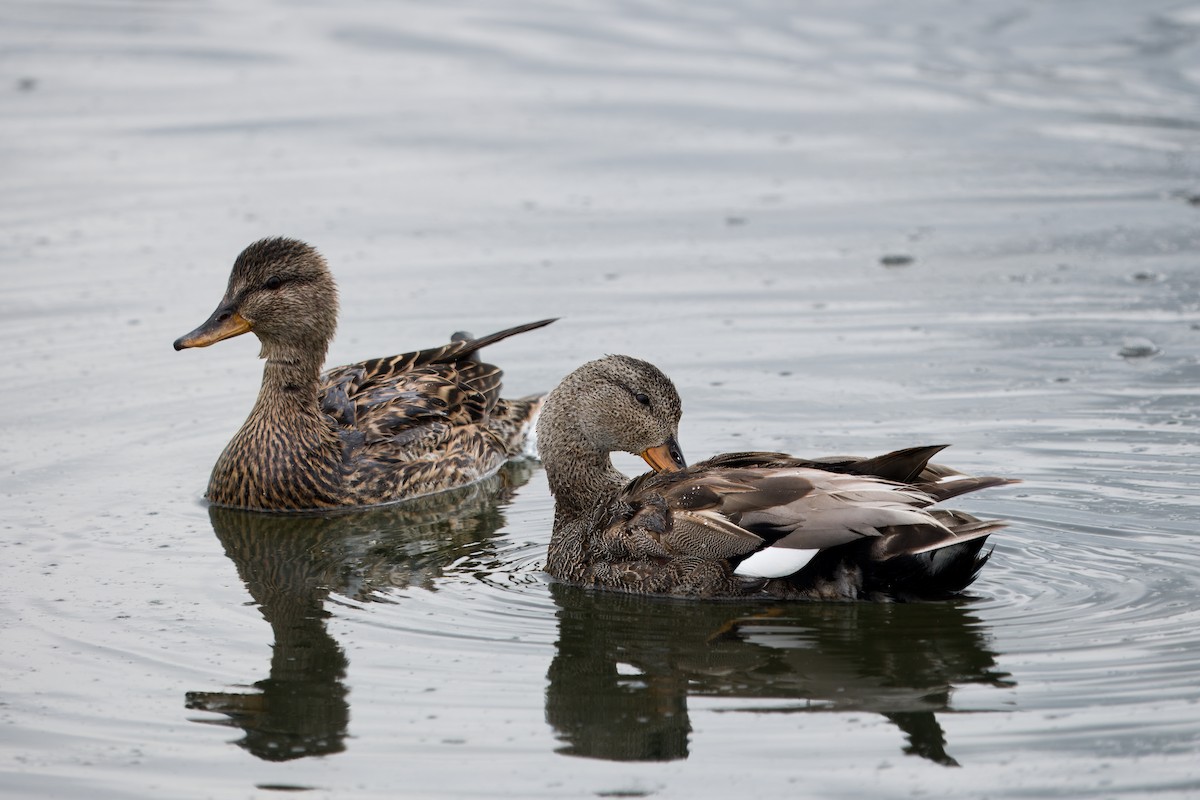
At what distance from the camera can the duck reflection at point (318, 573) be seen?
668 cm

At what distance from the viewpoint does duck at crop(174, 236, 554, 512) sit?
981 centimetres

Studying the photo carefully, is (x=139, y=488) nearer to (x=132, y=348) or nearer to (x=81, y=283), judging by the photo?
(x=132, y=348)

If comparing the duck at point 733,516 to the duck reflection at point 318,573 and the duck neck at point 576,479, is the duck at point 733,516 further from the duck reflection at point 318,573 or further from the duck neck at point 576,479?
the duck reflection at point 318,573

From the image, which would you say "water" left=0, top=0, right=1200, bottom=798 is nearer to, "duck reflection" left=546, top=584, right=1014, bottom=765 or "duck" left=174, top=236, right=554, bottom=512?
"duck reflection" left=546, top=584, right=1014, bottom=765

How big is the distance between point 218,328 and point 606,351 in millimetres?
2693

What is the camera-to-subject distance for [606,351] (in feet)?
37.6

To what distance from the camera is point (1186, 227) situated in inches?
521

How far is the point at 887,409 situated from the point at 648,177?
16.9ft

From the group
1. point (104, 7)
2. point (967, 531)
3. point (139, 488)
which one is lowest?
point (139, 488)

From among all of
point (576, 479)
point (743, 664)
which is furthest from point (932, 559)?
point (576, 479)

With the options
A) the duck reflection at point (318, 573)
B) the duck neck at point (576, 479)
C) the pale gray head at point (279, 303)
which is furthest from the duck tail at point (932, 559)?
the pale gray head at point (279, 303)

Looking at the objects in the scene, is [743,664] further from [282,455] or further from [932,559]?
[282,455]

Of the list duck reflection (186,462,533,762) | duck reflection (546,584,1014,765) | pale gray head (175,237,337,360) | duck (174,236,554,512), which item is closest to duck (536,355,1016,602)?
duck reflection (546,584,1014,765)

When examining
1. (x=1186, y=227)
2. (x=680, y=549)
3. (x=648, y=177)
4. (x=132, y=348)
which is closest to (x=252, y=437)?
(x=132, y=348)
